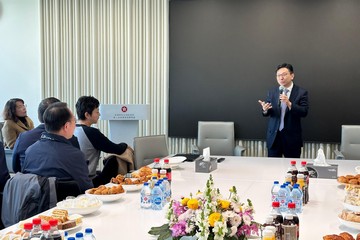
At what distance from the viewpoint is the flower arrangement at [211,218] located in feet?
5.00

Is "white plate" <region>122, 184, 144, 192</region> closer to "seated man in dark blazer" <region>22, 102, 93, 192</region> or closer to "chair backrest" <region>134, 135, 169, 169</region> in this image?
"seated man in dark blazer" <region>22, 102, 93, 192</region>

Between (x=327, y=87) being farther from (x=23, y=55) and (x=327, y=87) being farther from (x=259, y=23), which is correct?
(x=23, y=55)

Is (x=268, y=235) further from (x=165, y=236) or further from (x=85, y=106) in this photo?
(x=85, y=106)

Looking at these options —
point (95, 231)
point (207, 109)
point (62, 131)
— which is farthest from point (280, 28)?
point (95, 231)

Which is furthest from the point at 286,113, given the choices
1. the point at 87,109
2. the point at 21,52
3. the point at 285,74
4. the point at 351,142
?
the point at 21,52

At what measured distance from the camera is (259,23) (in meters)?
5.57

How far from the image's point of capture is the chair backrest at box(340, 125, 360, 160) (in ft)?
15.9

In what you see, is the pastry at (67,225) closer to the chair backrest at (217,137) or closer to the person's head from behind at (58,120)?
the person's head from behind at (58,120)

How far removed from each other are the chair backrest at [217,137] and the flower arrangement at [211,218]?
373 cm

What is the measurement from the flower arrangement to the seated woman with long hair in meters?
4.05

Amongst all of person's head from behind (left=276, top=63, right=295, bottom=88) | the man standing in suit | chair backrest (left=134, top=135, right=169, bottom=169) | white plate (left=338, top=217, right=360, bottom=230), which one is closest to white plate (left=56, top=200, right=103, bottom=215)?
white plate (left=338, top=217, right=360, bottom=230)

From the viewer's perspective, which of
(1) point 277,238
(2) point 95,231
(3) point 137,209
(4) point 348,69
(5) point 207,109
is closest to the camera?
(1) point 277,238

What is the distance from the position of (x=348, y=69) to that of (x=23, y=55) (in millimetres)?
4633

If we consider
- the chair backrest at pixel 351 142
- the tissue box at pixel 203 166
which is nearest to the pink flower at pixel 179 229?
the tissue box at pixel 203 166
